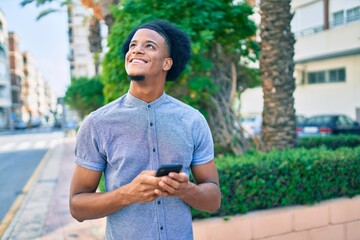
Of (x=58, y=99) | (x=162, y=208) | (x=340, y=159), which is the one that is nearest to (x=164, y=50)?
(x=162, y=208)

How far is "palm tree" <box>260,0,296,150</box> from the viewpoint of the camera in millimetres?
5496

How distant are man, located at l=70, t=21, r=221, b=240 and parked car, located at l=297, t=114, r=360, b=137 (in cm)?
1416

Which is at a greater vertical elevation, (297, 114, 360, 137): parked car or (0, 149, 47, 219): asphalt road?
(297, 114, 360, 137): parked car

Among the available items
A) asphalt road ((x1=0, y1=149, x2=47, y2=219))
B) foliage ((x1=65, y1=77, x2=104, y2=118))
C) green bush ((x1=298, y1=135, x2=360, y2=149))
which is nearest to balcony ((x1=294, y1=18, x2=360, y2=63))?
green bush ((x1=298, y1=135, x2=360, y2=149))

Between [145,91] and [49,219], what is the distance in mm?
4351

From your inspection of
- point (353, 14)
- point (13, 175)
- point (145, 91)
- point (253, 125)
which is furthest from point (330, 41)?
point (145, 91)

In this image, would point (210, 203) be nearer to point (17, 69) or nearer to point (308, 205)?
point (308, 205)

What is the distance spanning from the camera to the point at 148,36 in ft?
5.89

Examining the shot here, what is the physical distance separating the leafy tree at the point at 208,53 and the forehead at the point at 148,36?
2937mm

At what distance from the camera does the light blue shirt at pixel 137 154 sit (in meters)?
1.69

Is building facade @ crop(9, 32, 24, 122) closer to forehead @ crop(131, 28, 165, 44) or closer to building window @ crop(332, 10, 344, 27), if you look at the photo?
building window @ crop(332, 10, 344, 27)

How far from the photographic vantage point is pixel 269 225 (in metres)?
3.51

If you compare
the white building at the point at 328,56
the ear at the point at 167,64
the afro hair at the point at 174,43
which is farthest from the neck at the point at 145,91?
the white building at the point at 328,56

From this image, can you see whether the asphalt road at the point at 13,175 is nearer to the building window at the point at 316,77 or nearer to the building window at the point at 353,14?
the building window at the point at 316,77
